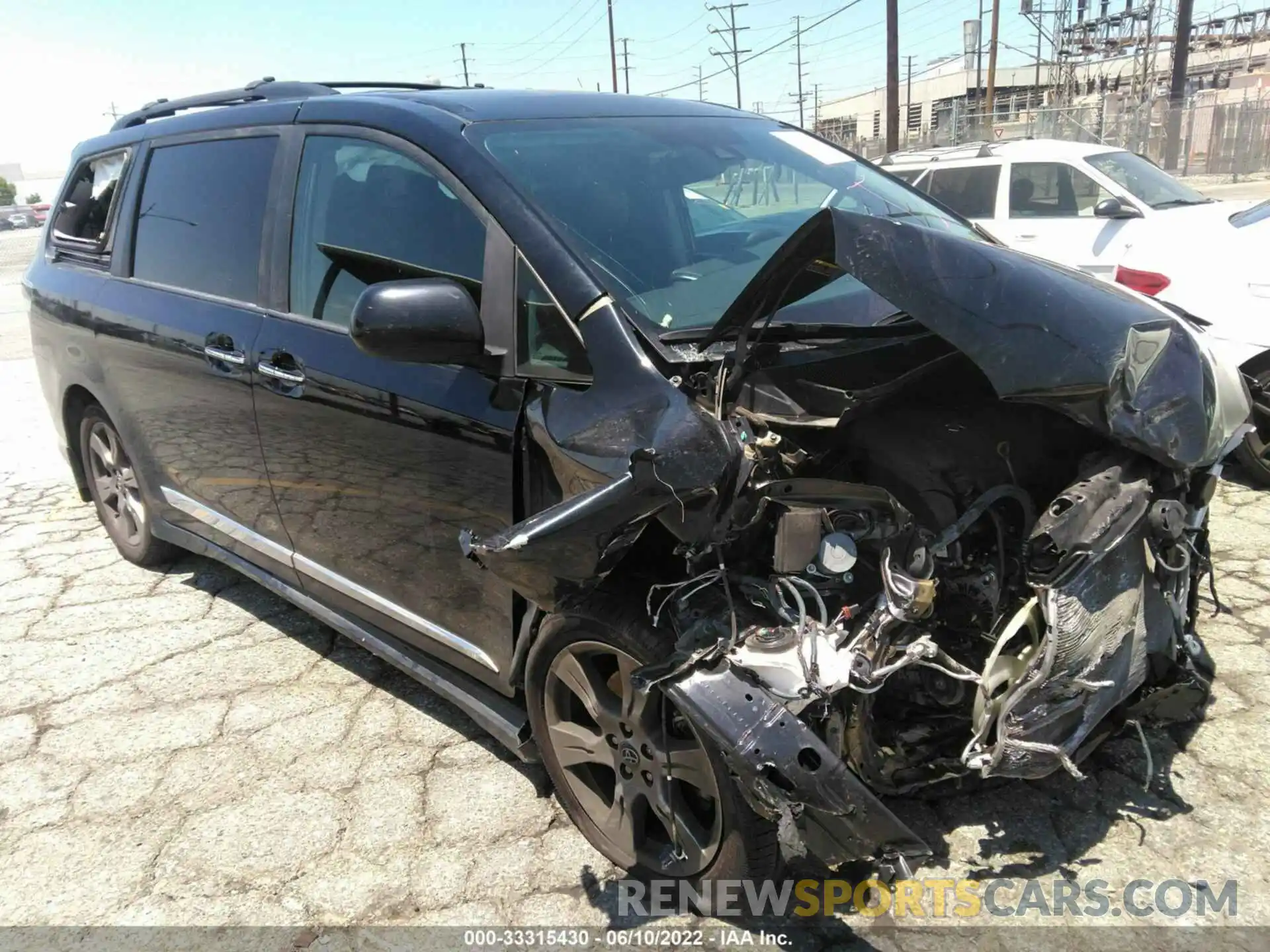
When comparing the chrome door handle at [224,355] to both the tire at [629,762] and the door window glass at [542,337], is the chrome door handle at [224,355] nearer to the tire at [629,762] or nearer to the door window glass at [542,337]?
the door window glass at [542,337]

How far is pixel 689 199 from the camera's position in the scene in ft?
9.32

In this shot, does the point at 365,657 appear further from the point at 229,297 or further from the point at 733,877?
the point at 733,877

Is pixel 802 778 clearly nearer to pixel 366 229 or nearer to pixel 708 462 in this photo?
pixel 708 462

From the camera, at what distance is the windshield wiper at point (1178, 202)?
285 inches

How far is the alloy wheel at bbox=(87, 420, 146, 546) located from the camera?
432cm

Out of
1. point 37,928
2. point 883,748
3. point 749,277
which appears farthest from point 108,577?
point 883,748

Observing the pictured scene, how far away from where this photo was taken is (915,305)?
197 cm

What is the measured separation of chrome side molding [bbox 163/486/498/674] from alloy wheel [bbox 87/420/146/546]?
0.57 metres

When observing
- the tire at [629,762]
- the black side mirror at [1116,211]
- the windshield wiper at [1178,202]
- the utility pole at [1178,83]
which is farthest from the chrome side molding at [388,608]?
the utility pole at [1178,83]

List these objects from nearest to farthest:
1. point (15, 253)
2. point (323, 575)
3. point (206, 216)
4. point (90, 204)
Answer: point (323, 575), point (206, 216), point (90, 204), point (15, 253)

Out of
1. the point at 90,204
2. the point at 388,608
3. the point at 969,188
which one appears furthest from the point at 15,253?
the point at 388,608

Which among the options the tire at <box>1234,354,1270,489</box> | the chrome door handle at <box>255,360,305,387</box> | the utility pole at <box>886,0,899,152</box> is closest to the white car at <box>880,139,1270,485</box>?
the tire at <box>1234,354,1270,489</box>

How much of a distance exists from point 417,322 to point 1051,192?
7.19 m

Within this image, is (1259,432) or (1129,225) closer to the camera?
(1259,432)
